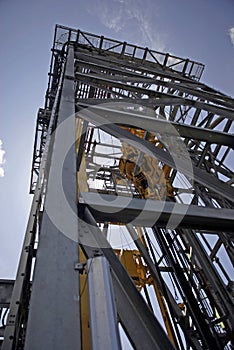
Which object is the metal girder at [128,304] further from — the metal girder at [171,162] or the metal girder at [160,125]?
the metal girder at [160,125]

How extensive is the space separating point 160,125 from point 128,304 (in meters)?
→ 1.85

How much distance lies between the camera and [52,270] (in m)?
1.25

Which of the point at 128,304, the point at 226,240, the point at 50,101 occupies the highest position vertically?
the point at 50,101

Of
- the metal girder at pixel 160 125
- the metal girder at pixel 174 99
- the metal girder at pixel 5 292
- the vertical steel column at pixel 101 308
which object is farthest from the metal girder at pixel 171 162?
the metal girder at pixel 5 292

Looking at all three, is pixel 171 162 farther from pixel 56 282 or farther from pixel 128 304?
pixel 56 282

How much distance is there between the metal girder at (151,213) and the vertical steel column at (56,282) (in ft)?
0.62

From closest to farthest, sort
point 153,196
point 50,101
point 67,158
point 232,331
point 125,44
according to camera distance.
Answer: point 67,158 → point 232,331 → point 153,196 → point 125,44 → point 50,101

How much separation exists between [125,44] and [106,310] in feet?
27.0

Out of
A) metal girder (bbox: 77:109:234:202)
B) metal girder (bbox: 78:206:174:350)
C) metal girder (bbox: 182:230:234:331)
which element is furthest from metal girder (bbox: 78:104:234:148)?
metal girder (bbox: 182:230:234:331)

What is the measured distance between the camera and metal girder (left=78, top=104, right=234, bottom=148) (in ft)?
8.73

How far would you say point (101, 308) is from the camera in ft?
3.66

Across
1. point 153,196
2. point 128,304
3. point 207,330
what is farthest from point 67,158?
point 153,196

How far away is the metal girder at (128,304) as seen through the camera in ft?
4.35

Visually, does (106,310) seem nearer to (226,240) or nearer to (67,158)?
(67,158)
